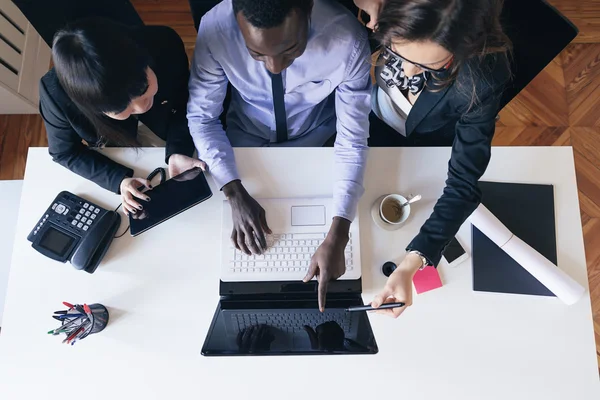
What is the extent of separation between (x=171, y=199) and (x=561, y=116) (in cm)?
161

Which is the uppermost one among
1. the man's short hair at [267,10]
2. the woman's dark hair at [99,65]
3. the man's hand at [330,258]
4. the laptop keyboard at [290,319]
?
the man's short hair at [267,10]

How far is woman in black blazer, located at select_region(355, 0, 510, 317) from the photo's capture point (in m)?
0.80

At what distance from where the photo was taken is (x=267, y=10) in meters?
0.79

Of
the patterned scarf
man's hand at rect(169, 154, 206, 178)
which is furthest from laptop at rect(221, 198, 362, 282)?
the patterned scarf

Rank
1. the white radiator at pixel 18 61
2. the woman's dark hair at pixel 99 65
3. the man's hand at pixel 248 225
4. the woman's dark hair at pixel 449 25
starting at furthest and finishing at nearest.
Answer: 1. the white radiator at pixel 18 61
2. the man's hand at pixel 248 225
3. the woman's dark hair at pixel 99 65
4. the woman's dark hair at pixel 449 25

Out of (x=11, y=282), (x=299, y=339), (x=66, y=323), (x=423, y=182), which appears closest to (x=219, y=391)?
(x=299, y=339)

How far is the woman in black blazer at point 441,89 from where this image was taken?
2.63ft

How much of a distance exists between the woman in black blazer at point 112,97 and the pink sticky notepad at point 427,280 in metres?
0.56

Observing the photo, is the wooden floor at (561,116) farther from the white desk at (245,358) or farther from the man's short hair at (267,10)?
the man's short hair at (267,10)

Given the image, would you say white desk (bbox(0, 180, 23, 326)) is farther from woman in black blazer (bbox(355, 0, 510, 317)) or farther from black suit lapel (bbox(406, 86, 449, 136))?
black suit lapel (bbox(406, 86, 449, 136))

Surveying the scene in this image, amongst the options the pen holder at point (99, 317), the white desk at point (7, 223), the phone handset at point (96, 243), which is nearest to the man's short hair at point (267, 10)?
the phone handset at point (96, 243)

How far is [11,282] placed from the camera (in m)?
1.02

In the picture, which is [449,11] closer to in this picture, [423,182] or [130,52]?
[423,182]

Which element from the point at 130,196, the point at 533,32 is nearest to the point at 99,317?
the point at 130,196
